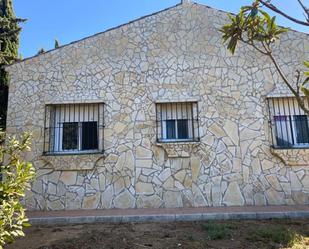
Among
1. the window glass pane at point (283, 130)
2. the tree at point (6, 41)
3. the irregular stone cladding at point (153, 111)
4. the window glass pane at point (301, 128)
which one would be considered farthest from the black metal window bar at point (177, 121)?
the tree at point (6, 41)

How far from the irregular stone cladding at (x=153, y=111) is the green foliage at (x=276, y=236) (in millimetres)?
3245

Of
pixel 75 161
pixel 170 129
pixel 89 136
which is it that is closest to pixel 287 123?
pixel 170 129

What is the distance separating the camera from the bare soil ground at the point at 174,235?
6016 mm

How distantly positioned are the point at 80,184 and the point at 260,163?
5.98 metres

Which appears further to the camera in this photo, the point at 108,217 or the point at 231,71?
the point at 231,71

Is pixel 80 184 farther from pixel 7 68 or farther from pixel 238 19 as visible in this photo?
pixel 238 19

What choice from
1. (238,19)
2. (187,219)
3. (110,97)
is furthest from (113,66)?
(187,219)

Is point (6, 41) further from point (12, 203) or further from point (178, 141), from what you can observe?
point (12, 203)

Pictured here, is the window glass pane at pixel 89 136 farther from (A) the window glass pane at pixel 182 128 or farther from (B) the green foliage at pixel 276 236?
(B) the green foliage at pixel 276 236

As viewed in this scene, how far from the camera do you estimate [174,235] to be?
6574 millimetres

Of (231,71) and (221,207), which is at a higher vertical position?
(231,71)

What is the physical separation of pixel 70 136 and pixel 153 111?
3.04 metres

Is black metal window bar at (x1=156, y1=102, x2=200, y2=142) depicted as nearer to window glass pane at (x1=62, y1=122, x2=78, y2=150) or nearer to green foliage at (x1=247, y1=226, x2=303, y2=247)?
window glass pane at (x1=62, y1=122, x2=78, y2=150)

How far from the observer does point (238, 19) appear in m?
7.86
